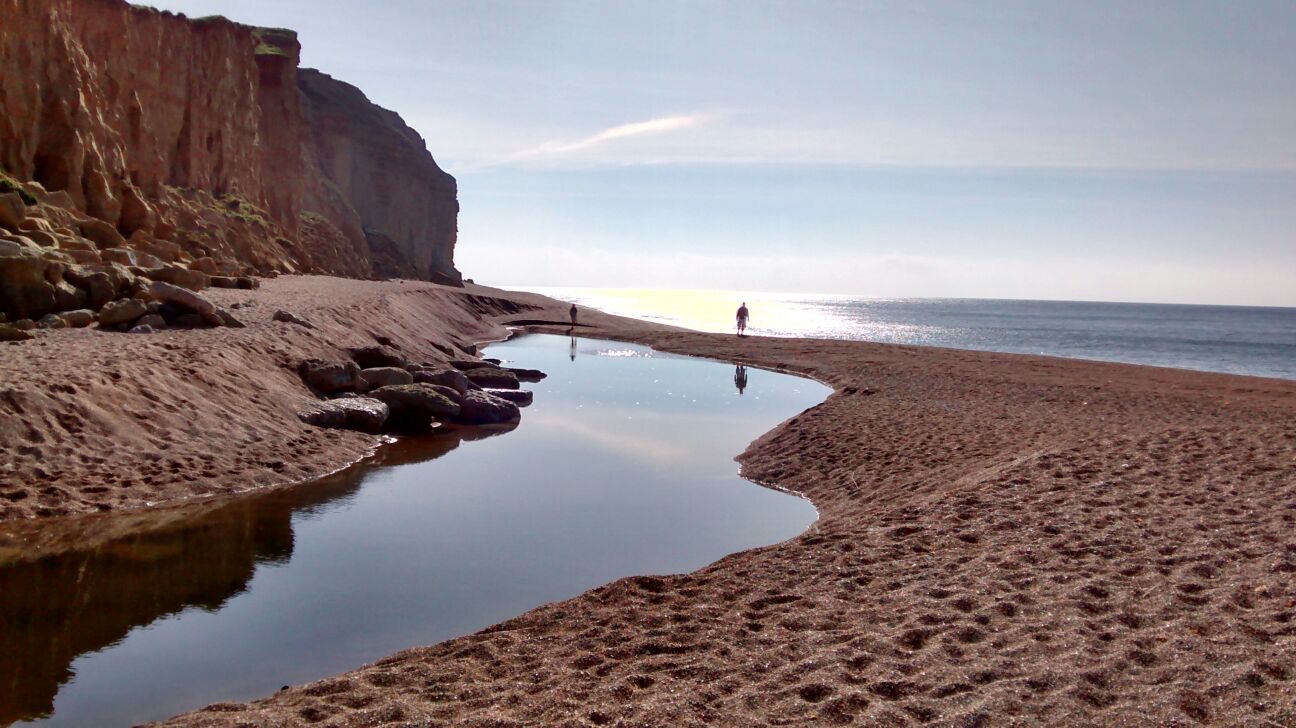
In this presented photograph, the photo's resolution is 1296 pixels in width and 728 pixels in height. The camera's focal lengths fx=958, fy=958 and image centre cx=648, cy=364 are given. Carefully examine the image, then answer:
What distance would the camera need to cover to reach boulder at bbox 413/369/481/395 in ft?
61.7

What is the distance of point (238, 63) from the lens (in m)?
43.0

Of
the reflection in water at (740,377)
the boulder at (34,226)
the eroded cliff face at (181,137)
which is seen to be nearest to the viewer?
the boulder at (34,226)

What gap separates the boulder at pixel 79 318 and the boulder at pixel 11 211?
4.20 m

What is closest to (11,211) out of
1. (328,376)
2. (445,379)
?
(328,376)

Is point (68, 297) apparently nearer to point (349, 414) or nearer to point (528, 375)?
point (349, 414)

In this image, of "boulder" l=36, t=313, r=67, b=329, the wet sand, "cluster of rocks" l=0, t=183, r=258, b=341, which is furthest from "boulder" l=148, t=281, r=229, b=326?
"boulder" l=36, t=313, r=67, b=329

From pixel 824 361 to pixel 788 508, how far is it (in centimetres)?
1993

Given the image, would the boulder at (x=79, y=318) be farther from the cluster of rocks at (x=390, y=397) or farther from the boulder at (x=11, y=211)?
the boulder at (x=11, y=211)

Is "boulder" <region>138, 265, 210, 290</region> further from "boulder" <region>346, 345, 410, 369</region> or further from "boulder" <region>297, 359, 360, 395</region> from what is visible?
"boulder" <region>297, 359, 360, 395</region>

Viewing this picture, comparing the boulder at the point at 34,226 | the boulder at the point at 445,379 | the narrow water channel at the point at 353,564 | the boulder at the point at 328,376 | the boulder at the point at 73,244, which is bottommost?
the narrow water channel at the point at 353,564

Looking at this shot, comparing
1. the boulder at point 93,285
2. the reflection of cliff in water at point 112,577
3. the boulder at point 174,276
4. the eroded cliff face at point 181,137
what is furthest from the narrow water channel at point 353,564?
the eroded cliff face at point 181,137

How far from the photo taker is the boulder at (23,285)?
49.1ft

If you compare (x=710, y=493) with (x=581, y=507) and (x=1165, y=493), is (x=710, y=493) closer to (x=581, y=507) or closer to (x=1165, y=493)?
(x=581, y=507)

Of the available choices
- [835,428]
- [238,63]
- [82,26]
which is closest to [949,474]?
[835,428]
